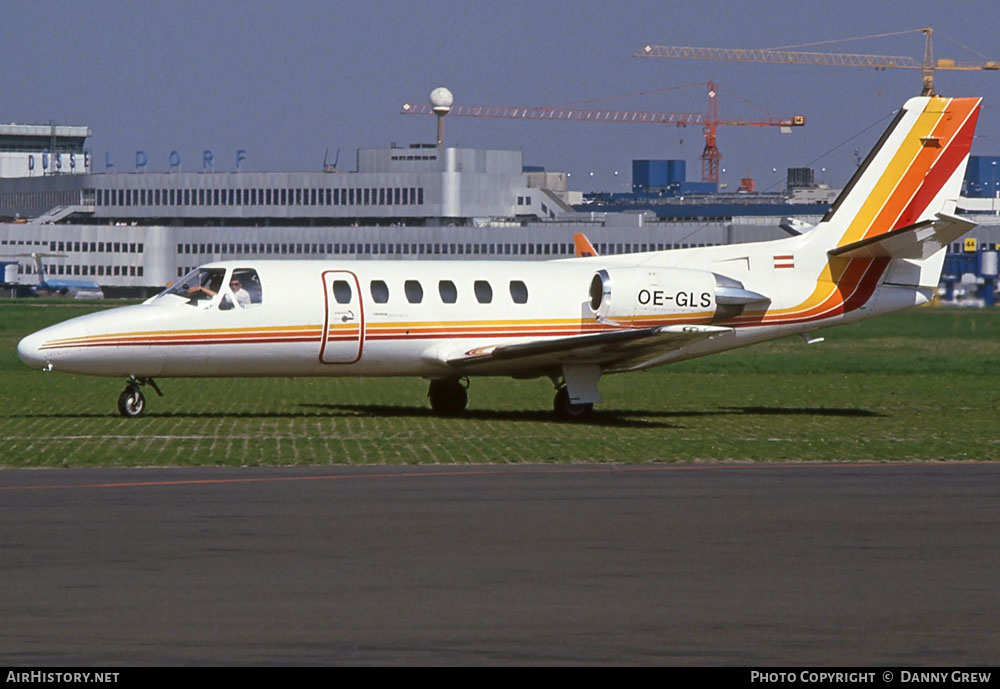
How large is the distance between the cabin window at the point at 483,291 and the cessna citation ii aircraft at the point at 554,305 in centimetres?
2

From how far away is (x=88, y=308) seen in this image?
95.0 meters

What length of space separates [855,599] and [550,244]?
12189 cm

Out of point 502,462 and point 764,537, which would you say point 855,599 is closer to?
point 764,537

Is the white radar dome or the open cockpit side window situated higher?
the white radar dome

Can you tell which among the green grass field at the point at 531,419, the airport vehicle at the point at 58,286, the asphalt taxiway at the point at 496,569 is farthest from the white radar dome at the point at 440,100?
the asphalt taxiway at the point at 496,569

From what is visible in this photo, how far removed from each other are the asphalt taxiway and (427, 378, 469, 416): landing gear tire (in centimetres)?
1079

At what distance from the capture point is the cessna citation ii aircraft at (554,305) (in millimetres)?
27406

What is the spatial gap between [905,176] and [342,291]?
11113mm

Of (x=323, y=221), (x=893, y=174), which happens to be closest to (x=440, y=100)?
(x=323, y=221)

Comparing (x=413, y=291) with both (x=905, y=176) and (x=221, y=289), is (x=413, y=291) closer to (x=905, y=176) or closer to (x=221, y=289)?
(x=221, y=289)

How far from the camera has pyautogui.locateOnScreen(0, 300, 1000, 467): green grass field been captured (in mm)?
22078

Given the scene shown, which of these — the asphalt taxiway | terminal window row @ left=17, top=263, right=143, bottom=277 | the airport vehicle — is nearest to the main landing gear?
the asphalt taxiway

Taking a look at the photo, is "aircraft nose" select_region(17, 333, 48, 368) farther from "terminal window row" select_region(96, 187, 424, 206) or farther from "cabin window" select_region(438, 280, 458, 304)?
"terminal window row" select_region(96, 187, 424, 206)

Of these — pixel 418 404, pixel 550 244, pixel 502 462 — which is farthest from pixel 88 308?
pixel 502 462
